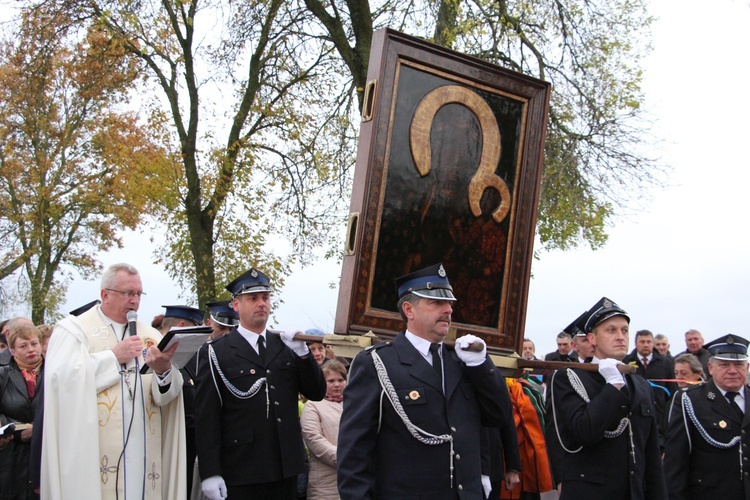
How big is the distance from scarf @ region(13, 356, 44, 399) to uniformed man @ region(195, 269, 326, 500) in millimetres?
1986

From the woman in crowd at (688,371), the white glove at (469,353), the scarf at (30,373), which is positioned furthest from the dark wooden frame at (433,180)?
the woman in crowd at (688,371)

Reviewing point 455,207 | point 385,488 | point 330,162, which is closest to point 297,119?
point 330,162

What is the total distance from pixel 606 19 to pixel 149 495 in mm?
10939

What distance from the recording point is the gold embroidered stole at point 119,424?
4879 millimetres

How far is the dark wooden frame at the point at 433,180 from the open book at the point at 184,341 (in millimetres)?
934

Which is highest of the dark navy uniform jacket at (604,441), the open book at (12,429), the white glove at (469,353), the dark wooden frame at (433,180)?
the dark wooden frame at (433,180)

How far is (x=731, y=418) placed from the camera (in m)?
5.98

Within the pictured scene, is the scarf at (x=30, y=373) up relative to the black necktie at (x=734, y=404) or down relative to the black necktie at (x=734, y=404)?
down

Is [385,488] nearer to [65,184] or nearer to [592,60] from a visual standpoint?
[592,60]

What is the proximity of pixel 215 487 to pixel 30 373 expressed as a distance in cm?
247

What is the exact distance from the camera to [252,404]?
535cm

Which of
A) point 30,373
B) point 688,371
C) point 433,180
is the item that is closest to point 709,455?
point 433,180

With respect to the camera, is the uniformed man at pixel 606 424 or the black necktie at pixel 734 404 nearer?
the uniformed man at pixel 606 424

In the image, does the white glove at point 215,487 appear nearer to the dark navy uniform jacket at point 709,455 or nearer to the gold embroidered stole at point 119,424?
the gold embroidered stole at point 119,424
